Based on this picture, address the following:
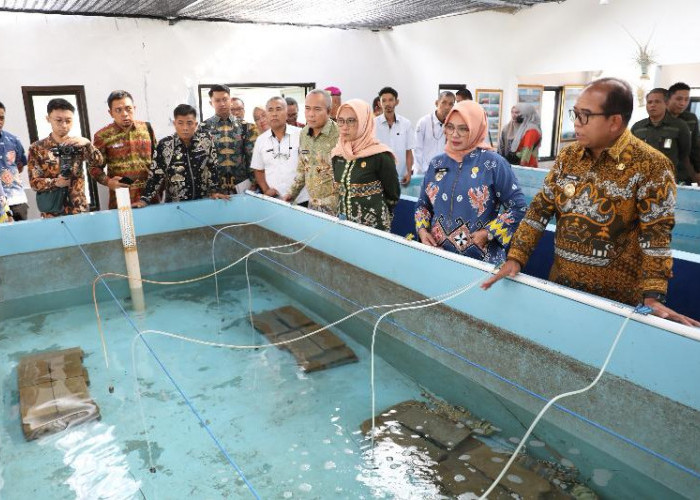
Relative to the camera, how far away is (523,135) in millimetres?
5613

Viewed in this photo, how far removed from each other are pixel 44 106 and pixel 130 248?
309cm

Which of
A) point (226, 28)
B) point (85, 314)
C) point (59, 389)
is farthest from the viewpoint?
point (226, 28)

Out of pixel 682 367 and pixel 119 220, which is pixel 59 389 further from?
pixel 682 367

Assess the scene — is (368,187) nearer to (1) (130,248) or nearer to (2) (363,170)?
(2) (363,170)

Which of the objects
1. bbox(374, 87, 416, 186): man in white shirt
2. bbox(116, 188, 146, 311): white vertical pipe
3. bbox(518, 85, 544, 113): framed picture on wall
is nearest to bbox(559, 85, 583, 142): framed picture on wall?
bbox(518, 85, 544, 113): framed picture on wall

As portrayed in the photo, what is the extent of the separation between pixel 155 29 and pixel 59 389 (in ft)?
16.3

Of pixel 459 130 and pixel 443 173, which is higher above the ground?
pixel 459 130

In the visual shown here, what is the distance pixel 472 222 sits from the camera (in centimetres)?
241

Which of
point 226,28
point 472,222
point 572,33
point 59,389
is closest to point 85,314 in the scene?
point 59,389

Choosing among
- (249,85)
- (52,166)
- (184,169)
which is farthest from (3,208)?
(249,85)

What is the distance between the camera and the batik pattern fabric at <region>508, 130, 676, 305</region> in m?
1.60

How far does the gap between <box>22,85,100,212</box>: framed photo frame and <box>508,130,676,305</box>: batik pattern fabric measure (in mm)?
5121

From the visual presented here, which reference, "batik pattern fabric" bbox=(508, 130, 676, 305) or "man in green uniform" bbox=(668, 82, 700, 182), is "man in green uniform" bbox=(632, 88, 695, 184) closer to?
"man in green uniform" bbox=(668, 82, 700, 182)

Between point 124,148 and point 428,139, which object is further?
point 428,139
